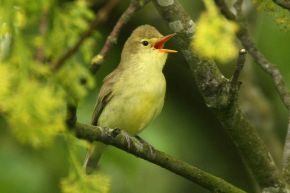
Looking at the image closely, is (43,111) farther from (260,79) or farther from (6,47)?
(260,79)

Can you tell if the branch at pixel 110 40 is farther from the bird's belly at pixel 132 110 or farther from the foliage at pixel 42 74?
the bird's belly at pixel 132 110

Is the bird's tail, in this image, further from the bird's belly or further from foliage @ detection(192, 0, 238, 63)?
foliage @ detection(192, 0, 238, 63)

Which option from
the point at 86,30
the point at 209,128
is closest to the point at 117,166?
the point at 209,128

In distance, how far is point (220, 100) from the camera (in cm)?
357

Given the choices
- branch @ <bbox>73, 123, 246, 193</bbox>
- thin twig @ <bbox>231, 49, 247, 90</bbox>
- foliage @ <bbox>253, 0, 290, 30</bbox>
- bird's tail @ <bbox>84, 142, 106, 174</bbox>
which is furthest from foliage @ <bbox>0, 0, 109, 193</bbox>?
bird's tail @ <bbox>84, 142, 106, 174</bbox>

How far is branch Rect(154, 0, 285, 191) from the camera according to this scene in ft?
11.7

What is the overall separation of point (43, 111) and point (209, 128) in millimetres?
5615

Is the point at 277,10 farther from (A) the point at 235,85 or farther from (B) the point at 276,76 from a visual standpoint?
(B) the point at 276,76

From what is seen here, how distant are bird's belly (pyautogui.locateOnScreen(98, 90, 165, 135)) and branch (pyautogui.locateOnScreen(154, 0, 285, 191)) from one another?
110cm

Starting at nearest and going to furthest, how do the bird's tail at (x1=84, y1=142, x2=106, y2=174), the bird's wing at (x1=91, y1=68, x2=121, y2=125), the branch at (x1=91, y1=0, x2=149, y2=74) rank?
the branch at (x1=91, y1=0, x2=149, y2=74) → the bird's tail at (x1=84, y1=142, x2=106, y2=174) → the bird's wing at (x1=91, y1=68, x2=121, y2=125)

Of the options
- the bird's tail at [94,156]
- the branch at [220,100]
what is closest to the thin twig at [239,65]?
the branch at [220,100]

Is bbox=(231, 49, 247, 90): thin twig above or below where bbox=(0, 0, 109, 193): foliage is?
below

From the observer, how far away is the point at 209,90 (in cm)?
360

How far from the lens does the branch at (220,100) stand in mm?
3570
